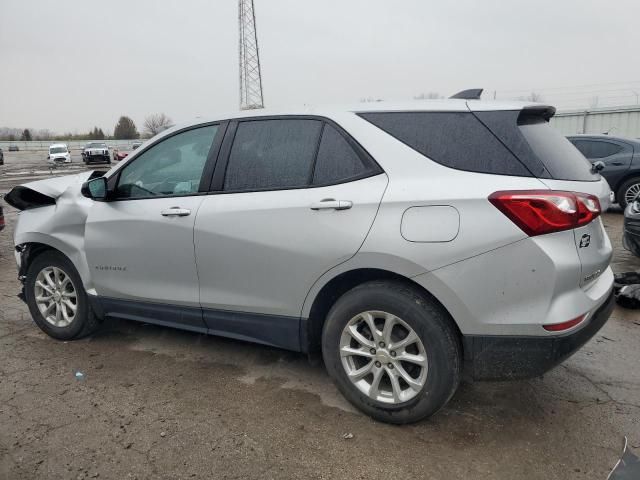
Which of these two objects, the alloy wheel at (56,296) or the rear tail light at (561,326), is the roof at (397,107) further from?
the alloy wheel at (56,296)

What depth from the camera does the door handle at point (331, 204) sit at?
2.63 meters

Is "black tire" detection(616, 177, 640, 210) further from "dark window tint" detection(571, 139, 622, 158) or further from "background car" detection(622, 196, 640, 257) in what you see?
"background car" detection(622, 196, 640, 257)

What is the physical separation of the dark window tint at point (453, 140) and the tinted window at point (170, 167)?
1.21 meters

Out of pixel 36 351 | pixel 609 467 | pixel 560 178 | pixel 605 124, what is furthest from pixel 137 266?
pixel 605 124

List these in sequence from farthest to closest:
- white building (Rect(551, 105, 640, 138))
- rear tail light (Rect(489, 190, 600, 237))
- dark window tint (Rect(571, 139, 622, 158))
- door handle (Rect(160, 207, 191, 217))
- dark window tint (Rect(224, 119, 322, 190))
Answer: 1. white building (Rect(551, 105, 640, 138))
2. dark window tint (Rect(571, 139, 622, 158))
3. door handle (Rect(160, 207, 191, 217))
4. dark window tint (Rect(224, 119, 322, 190))
5. rear tail light (Rect(489, 190, 600, 237))

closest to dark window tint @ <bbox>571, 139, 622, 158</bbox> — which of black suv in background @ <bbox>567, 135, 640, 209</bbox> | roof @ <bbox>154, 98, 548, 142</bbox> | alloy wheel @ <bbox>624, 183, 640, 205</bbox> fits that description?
black suv in background @ <bbox>567, 135, 640, 209</bbox>

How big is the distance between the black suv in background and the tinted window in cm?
838

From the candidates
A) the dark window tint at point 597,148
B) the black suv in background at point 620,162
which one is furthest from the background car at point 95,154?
the black suv in background at point 620,162

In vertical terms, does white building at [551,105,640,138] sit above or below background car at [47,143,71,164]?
above

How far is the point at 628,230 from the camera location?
17.9 ft

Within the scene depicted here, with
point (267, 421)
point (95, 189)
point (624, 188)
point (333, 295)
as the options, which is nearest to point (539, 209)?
point (333, 295)

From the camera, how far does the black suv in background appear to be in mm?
9273

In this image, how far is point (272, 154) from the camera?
120 inches

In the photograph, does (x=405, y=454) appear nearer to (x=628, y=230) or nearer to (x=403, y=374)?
(x=403, y=374)
